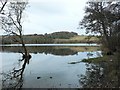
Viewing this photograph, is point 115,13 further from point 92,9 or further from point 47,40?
point 47,40

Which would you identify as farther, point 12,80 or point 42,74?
point 42,74

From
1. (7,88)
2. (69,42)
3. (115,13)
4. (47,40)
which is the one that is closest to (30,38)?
(47,40)

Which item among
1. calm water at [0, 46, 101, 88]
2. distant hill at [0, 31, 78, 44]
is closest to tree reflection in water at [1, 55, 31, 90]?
calm water at [0, 46, 101, 88]

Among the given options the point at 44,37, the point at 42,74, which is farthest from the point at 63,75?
the point at 44,37

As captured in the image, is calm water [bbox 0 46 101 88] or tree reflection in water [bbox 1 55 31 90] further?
calm water [bbox 0 46 101 88]

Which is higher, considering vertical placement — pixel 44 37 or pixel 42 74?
pixel 44 37

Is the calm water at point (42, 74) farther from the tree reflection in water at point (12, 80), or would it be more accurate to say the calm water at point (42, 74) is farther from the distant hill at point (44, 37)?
the distant hill at point (44, 37)

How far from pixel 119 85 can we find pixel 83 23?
25.1 m

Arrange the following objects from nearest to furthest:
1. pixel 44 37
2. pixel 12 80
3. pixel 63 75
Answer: pixel 12 80 → pixel 63 75 → pixel 44 37

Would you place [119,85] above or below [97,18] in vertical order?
below

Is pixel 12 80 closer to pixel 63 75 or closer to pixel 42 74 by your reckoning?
pixel 42 74

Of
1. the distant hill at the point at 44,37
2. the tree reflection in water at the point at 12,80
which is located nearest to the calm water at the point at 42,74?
the tree reflection in water at the point at 12,80

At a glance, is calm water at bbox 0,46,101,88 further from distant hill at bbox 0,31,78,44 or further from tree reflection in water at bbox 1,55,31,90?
distant hill at bbox 0,31,78,44

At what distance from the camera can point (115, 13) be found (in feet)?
80.5
